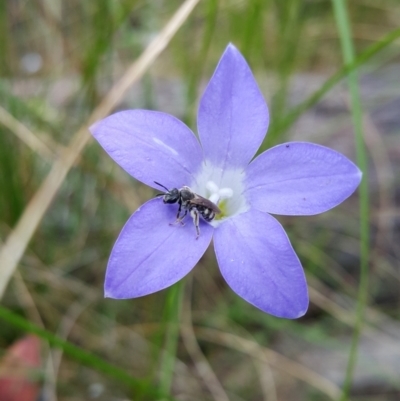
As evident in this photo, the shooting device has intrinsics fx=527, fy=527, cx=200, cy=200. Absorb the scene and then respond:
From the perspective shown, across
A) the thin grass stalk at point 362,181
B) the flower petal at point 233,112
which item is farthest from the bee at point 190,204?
the thin grass stalk at point 362,181

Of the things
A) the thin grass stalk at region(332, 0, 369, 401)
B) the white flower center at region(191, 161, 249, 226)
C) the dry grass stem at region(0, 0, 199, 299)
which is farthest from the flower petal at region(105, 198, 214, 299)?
the dry grass stem at region(0, 0, 199, 299)

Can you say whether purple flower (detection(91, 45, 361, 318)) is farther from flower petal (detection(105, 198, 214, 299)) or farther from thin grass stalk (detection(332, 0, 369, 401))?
thin grass stalk (detection(332, 0, 369, 401))

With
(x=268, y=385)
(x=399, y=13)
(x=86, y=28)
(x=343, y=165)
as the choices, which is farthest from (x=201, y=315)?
(x=399, y=13)

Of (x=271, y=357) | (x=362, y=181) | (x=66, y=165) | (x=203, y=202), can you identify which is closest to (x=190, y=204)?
(x=203, y=202)

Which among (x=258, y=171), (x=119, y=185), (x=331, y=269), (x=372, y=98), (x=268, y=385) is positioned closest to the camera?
(x=258, y=171)

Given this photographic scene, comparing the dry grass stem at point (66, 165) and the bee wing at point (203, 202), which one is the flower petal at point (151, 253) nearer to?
the bee wing at point (203, 202)

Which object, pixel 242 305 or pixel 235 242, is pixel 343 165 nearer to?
pixel 235 242
